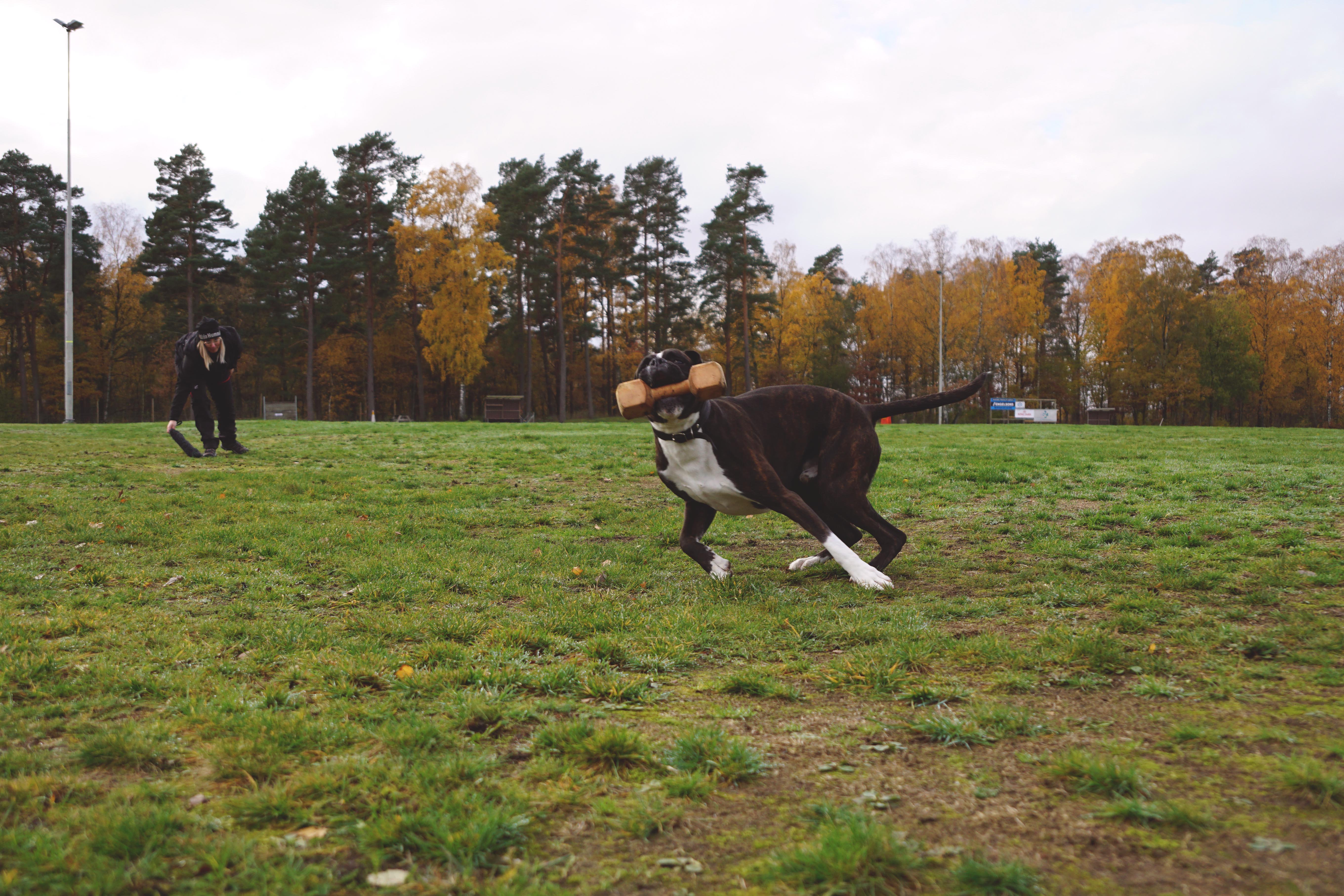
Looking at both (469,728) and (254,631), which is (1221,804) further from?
(254,631)

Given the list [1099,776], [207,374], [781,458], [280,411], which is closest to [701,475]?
[781,458]

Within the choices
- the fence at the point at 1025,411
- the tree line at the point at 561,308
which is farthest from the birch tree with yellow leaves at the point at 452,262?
the fence at the point at 1025,411

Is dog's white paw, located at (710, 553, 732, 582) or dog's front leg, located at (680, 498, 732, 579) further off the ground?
dog's front leg, located at (680, 498, 732, 579)

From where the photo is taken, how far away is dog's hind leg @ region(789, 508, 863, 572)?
6.07 metres

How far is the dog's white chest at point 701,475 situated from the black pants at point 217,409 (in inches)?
346

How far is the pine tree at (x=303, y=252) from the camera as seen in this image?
44.2 metres

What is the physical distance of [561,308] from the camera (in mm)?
42875

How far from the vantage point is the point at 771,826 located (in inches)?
92.7

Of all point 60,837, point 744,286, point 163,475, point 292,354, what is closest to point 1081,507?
point 60,837

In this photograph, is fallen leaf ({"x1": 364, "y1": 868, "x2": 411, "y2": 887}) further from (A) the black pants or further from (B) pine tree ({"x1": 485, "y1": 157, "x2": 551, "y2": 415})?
(B) pine tree ({"x1": 485, "y1": 157, "x2": 551, "y2": 415})

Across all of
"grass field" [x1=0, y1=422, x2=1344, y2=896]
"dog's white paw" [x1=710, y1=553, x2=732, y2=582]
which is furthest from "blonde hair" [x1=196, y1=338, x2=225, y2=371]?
"dog's white paw" [x1=710, y1=553, x2=732, y2=582]

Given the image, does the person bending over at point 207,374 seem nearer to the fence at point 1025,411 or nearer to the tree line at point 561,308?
the tree line at point 561,308

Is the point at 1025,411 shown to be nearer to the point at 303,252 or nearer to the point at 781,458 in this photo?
the point at 303,252

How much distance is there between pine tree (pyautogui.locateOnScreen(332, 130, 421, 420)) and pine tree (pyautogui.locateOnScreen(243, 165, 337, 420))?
107 centimetres
